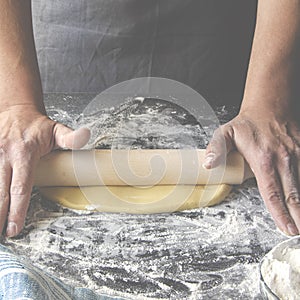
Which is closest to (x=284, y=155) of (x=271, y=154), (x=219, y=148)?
(x=271, y=154)

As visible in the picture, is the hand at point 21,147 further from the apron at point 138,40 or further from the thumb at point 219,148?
the apron at point 138,40

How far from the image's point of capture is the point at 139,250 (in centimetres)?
116

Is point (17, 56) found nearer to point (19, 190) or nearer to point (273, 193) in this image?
point (19, 190)

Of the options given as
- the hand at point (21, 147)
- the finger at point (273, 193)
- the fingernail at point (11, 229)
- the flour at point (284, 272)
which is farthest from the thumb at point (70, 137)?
the flour at point (284, 272)

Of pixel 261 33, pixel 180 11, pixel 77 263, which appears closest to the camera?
pixel 77 263

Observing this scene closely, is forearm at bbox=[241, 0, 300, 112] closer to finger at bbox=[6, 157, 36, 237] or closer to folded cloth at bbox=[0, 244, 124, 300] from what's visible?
finger at bbox=[6, 157, 36, 237]

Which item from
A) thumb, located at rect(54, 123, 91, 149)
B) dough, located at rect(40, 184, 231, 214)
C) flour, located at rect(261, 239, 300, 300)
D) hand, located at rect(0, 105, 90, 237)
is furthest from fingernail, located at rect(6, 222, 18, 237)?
flour, located at rect(261, 239, 300, 300)

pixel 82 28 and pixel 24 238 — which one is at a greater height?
pixel 82 28

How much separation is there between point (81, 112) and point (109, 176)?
367 mm

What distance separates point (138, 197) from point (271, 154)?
331mm

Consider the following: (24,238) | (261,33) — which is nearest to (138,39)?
(261,33)

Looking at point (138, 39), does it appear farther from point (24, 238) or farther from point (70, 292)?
point (70, 292)

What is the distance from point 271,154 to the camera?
1.38 meters

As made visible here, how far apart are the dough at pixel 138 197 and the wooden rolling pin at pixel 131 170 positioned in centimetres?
1
